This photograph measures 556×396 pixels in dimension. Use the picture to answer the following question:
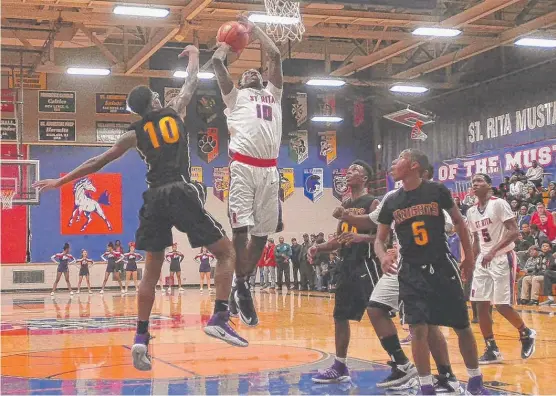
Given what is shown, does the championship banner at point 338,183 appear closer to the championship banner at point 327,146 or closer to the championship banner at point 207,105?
the championship banner at point 327,146

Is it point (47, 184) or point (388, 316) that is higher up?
point (47, 184)

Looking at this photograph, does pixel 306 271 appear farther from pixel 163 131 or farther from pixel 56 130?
pixel 163 131

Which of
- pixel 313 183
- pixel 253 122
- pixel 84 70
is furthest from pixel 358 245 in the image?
pixel 313 183

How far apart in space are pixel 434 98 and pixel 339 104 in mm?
4207

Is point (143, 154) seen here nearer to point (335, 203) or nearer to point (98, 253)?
point (98, 253)

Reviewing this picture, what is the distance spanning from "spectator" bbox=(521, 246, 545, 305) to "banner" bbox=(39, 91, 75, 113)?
1808 centimetres

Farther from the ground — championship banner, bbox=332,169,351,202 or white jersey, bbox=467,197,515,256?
championship banner, bbox=332,169,351,202

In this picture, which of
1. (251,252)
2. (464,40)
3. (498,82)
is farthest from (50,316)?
(498,82)

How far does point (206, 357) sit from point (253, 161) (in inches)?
133

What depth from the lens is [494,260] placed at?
9477 millimetres

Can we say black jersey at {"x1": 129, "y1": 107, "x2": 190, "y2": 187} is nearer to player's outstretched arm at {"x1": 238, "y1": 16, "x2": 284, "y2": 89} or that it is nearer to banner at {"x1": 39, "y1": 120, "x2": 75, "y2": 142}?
player's outstretched arm at {"x1": 238, "y1": 16, "x2": 284, "y2": 89}

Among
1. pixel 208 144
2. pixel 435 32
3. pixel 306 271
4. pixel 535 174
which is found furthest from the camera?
pixel 208 144

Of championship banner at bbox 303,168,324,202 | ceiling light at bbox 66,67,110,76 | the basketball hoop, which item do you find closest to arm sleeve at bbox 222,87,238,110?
the basketball hoop

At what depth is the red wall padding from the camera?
2797cm
